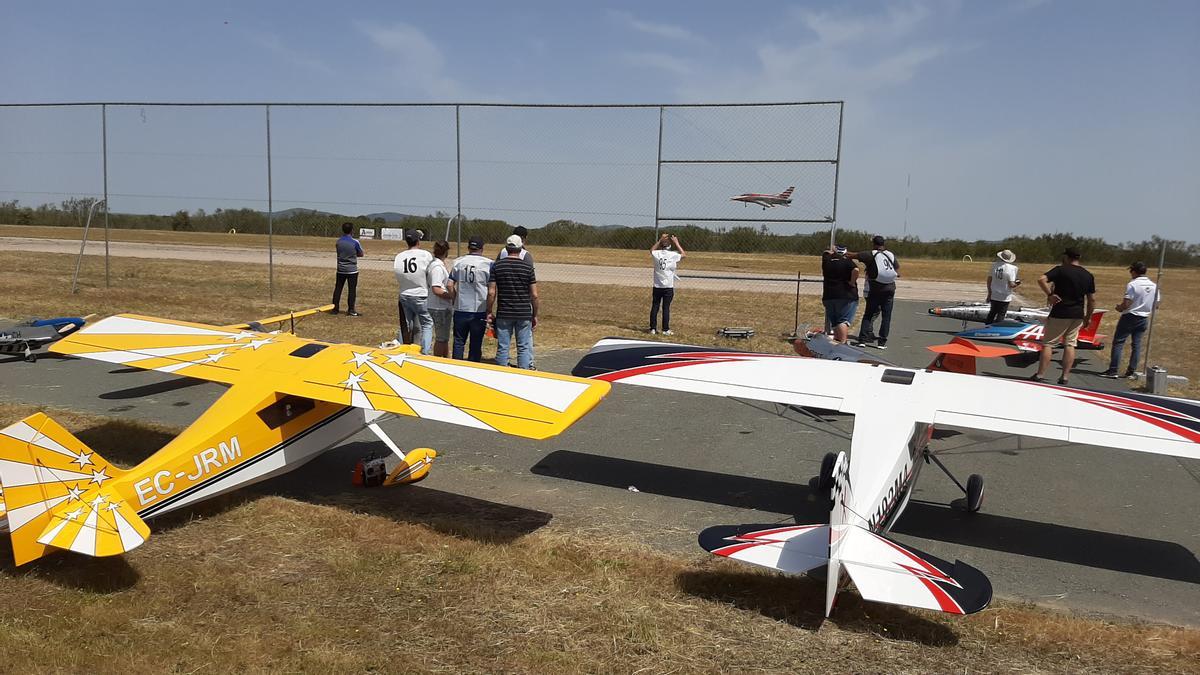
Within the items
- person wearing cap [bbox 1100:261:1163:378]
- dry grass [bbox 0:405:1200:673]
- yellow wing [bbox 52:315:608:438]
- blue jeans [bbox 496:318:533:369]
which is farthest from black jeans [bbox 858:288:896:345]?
dry grass [bbox 0:405:1200:673]

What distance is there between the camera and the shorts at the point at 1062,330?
10742 millimetres

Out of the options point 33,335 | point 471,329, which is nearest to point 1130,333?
point 471,329

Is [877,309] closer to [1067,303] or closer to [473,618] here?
[1067,303]

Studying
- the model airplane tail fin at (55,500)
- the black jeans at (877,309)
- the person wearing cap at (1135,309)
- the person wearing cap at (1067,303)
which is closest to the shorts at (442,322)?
the model airplane tail fin at (55,500)

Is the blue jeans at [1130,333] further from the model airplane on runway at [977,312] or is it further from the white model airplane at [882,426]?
the white model airplane at [882,426]

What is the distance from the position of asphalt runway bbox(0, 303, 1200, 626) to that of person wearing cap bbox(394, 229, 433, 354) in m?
2.43

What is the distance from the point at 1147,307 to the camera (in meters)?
11.9

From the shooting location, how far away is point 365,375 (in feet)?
20.5

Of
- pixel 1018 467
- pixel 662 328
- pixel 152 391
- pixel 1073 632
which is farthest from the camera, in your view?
pixel 662 328

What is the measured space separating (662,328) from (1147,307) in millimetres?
7772

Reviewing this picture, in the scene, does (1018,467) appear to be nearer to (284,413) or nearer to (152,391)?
(284,413)

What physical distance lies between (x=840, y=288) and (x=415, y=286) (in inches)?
283

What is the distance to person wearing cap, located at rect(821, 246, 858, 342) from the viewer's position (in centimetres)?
1338

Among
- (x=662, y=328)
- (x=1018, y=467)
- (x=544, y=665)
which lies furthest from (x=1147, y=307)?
(x=544, y=665)
